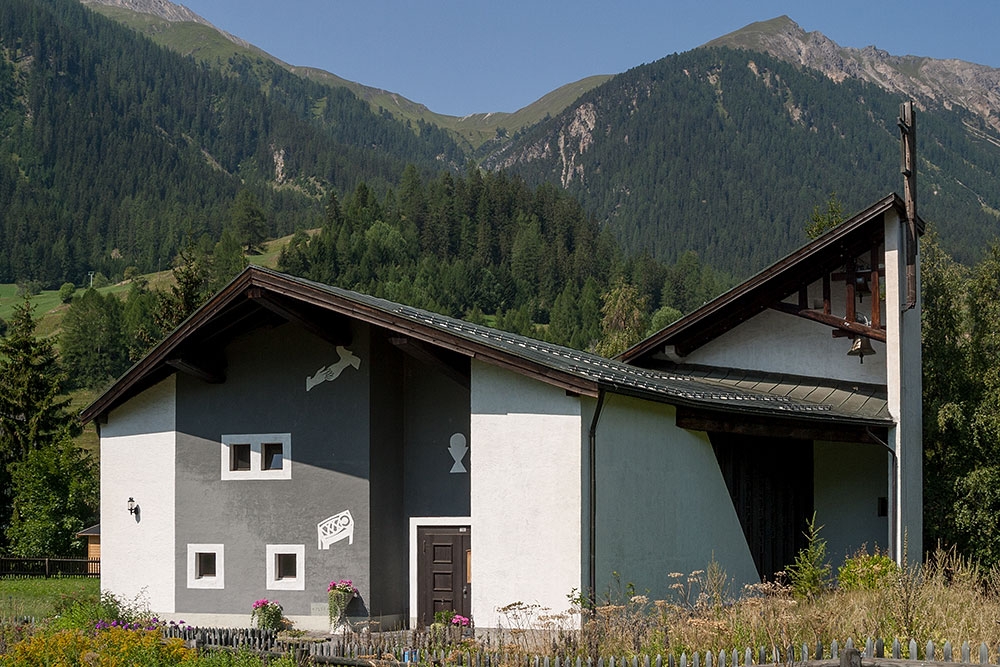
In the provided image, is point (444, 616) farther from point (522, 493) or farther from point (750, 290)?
point (750, 290)

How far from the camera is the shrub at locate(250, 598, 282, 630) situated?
57.7 feet

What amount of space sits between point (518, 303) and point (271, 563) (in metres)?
109

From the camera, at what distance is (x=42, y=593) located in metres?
28.4

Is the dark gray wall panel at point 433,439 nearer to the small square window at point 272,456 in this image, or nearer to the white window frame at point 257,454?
the white window frame at point 257,454

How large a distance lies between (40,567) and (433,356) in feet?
82.4

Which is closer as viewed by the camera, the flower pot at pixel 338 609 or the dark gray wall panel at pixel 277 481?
the flower pot at pixel 338 609

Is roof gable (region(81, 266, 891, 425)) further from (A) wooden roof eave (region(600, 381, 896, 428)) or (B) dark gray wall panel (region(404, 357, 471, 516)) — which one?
(B) dark gray wall panel (region(404, 357, 471, 516))

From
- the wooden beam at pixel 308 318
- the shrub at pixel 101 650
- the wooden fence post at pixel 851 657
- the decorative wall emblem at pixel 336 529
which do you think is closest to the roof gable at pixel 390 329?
the wooden beam at pixel 308 318

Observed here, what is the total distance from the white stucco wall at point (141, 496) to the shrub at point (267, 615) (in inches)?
72.2

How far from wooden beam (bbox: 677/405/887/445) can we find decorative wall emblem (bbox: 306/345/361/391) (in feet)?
16.8

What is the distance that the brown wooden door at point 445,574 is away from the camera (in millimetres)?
17359

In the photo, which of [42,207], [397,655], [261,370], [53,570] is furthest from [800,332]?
[42,207]

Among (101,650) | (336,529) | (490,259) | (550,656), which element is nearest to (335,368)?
(336,529)

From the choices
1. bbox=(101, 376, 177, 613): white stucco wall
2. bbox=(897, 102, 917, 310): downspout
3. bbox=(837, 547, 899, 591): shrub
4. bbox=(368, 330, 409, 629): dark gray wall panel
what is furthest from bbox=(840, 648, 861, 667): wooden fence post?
bbox=(101, 376, 177, 613): white stucco wall
